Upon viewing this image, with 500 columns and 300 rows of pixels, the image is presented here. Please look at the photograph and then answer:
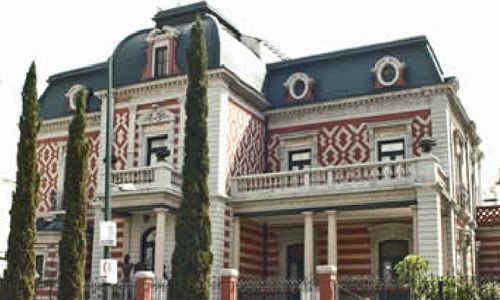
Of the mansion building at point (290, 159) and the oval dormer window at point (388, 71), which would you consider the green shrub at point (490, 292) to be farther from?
the oval dormer window at point (388, 71)

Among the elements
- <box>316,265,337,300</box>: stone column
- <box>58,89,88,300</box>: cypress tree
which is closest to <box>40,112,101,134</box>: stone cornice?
<box>58,89,88,300</box>: cypress tree

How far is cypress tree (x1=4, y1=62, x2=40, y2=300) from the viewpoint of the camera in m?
19.4

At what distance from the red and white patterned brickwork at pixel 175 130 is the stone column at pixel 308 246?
5161 millimetres

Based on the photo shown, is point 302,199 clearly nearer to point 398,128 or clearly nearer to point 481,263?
point 398,128

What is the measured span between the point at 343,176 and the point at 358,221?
2.87 metres

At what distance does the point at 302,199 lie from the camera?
24.8 metres

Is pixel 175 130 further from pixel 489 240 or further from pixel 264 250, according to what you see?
pixel 489 240

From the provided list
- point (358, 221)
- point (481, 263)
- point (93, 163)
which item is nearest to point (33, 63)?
point (93, 163)

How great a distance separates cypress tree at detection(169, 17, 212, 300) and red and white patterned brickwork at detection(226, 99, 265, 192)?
5.37 m

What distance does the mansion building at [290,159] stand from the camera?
24109 mm

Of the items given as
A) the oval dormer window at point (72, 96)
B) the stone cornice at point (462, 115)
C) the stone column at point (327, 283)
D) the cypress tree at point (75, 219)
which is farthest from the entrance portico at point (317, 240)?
the oval dormer window at point (72, 96)

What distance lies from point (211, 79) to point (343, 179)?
6016 millimetres

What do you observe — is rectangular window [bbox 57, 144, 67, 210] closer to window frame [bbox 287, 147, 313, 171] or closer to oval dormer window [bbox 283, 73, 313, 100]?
window frame [bbox 287, 147, 313, 171]

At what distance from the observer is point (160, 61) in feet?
88.8
